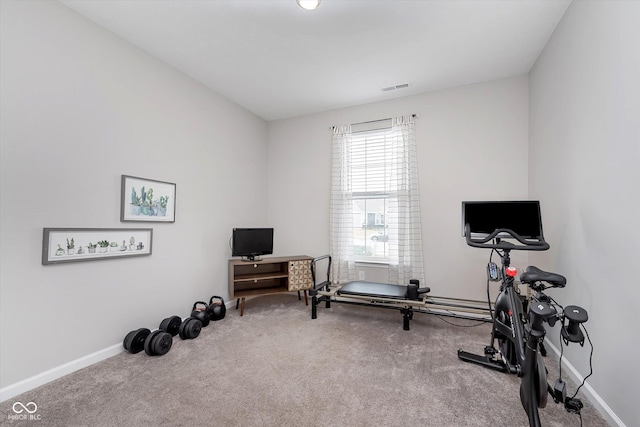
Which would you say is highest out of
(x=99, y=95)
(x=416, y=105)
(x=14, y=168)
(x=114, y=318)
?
→ (x=416, y=105)

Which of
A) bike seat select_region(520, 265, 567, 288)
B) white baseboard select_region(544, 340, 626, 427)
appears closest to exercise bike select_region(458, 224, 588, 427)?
bike seat select_region(520, 265, 567, 288)

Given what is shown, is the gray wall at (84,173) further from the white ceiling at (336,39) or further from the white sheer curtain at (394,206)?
the white sheer curtain at (394,206)

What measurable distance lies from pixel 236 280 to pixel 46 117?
7.73ft

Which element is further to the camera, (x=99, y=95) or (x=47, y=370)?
(x=99, y=95)

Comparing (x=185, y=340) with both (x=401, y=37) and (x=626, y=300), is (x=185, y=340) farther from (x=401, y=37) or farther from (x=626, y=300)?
(x=401, y=37)

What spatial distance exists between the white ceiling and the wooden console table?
7.50 feet

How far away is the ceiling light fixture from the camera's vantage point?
2.01 meters

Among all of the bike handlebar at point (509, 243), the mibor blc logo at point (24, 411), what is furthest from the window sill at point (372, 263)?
the mibor blc logo at point (24, 411)

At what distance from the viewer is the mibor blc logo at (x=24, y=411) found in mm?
1604

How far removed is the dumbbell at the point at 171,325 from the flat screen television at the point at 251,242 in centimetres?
104

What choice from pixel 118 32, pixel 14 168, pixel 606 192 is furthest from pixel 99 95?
pixel 606 192

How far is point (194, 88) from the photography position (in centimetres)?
320

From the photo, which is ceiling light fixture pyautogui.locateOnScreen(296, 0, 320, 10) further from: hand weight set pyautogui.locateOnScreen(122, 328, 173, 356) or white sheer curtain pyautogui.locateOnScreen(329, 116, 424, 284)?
hand weight set pyautogui.locateOnScreen(122, 328, 173, 356)

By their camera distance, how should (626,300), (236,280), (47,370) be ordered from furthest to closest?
(236,280), (47,370), (626,300)
